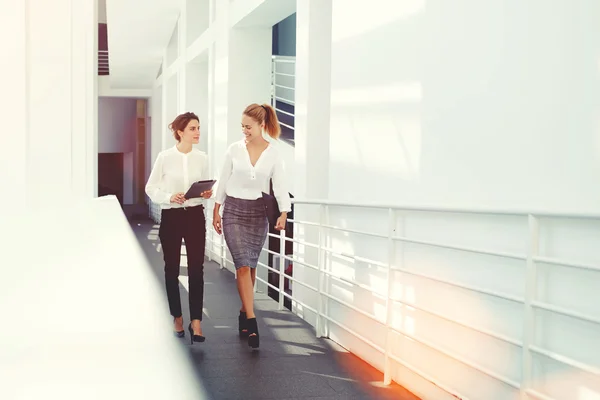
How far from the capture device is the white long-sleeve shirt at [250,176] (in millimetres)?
3678

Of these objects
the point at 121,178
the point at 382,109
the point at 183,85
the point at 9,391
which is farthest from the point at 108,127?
the point at 9,391

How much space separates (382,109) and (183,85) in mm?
7848

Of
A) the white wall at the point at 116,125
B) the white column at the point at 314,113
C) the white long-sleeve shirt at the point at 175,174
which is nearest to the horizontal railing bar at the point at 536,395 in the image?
the white long-sleeve shirt at the point at 175,174

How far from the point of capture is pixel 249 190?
369 cm

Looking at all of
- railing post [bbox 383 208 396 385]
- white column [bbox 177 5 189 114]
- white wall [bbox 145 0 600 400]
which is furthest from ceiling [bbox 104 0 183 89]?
railing post [bbox 383 208 396 385]

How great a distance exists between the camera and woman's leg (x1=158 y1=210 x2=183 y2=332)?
3762 mm

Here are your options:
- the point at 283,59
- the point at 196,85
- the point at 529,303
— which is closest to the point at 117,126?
the point at 196,85

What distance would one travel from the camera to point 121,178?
75.6 feet

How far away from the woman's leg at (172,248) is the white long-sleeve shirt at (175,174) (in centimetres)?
7

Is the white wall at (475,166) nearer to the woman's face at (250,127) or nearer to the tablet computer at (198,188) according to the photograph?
the woman's face at (250,127)

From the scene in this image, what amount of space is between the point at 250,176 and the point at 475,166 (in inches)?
53.1

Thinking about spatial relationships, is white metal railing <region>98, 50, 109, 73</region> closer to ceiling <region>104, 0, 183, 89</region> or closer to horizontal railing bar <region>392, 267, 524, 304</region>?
ceiling <region>104, 0, 183, 89</region>

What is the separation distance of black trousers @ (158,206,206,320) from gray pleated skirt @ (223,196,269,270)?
15cm

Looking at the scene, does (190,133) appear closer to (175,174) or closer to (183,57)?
(175,174)
